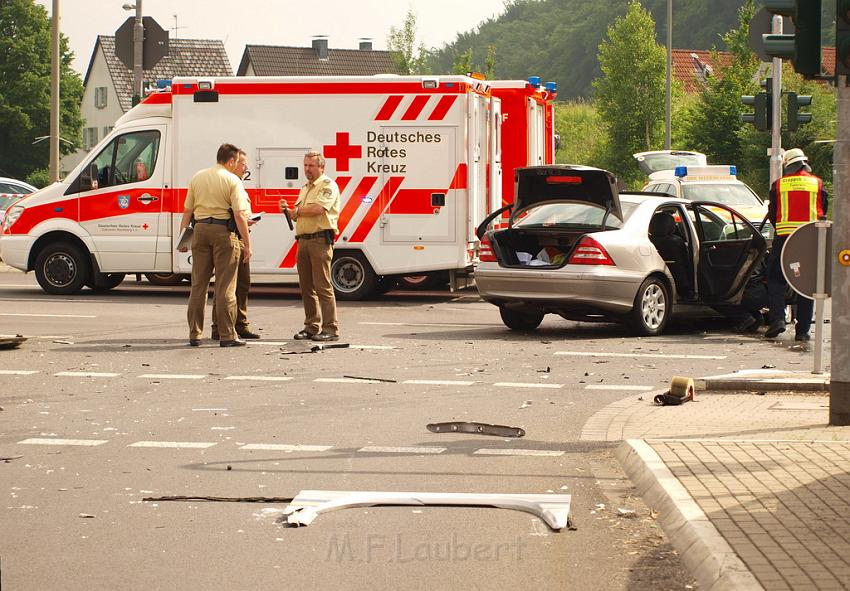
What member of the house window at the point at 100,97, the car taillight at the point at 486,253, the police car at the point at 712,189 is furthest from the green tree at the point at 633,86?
the car taillight at the point at 486,253

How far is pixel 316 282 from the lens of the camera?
1430cm

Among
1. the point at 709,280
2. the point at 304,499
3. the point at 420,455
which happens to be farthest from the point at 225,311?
the point at 304,499

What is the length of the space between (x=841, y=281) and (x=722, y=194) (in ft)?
51.1

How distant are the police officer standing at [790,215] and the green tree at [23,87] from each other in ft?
227

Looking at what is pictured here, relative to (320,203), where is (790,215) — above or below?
below

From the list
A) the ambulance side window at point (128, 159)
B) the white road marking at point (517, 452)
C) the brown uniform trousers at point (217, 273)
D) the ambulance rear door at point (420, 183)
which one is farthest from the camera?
the ambulance side window at point (128, 159)

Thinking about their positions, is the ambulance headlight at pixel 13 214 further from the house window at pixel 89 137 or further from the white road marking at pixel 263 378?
the house window at pixel 89 137

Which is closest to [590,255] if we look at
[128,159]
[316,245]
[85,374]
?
[316,245]

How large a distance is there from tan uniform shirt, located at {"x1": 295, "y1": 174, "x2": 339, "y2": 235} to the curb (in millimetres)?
6870

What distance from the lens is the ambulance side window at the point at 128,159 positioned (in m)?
19.8

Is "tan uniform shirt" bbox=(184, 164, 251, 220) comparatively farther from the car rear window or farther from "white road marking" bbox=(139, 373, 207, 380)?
the car rear window

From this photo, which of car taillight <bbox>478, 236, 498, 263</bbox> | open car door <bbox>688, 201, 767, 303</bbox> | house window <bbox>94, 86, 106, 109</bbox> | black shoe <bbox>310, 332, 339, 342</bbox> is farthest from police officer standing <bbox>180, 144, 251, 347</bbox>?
house window <bbox>94, 86, 106, 109</bbox>

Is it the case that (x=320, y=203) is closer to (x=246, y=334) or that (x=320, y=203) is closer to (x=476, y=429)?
(x=246, y=334)

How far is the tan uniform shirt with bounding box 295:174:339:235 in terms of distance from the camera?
14.3m
